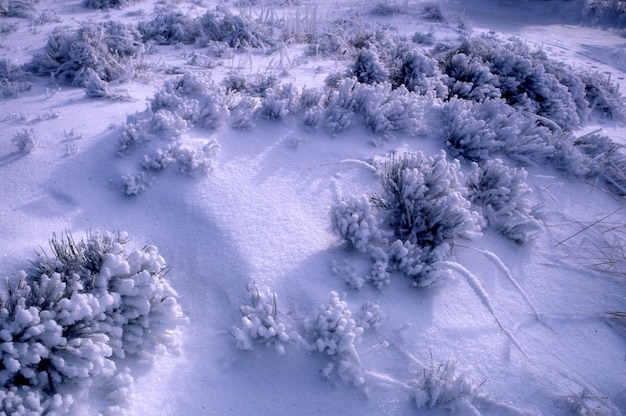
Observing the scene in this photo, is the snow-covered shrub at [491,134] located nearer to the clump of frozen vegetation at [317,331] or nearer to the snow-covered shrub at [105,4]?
the clump of frozen vegetation at [317,331]

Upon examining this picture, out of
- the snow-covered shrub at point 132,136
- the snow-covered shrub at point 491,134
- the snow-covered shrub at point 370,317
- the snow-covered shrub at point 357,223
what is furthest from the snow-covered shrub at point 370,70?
the snow-covered shrub at point 370,317

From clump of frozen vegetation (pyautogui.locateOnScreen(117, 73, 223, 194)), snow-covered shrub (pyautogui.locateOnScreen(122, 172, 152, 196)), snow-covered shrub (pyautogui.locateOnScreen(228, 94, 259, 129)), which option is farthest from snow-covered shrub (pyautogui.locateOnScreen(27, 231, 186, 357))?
snow-covered shrub (pyautogui.locateOnScreen(228, 94, 259, 129))

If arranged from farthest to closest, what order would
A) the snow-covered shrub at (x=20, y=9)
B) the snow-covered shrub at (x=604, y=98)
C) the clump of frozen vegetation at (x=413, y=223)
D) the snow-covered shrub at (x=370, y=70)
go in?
the snow-covered shrub at (x=20, y=9)
the snow-covered shrub at (x=604, y=98)
the snow-covered shrub at (x=370, y=70)
the clump of frozen vegetation at (x=413, y=223)

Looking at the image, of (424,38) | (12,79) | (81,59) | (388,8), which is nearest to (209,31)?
(81,59)

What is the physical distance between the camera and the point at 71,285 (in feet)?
8.00

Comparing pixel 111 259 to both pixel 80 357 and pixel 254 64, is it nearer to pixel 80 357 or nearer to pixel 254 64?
pixel 80 357

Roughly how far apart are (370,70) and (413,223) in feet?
10.1

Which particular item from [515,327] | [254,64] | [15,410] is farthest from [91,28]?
[515,327]

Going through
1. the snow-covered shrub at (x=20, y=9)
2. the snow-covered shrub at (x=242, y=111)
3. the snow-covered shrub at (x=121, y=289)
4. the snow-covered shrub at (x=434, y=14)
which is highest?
the snow-covered shrub at (x=434, y=14)

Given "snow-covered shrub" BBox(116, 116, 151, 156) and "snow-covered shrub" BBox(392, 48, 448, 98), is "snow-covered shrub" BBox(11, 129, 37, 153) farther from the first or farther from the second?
"snow-covered shrub" BBox(392, 48, 448, 98)

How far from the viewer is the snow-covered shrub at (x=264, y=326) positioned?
2.60m

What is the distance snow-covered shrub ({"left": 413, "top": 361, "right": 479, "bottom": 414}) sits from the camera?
2473 millimetres

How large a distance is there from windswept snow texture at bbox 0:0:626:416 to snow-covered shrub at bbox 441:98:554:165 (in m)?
0.03

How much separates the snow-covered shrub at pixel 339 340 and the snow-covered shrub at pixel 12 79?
15.1 ft
